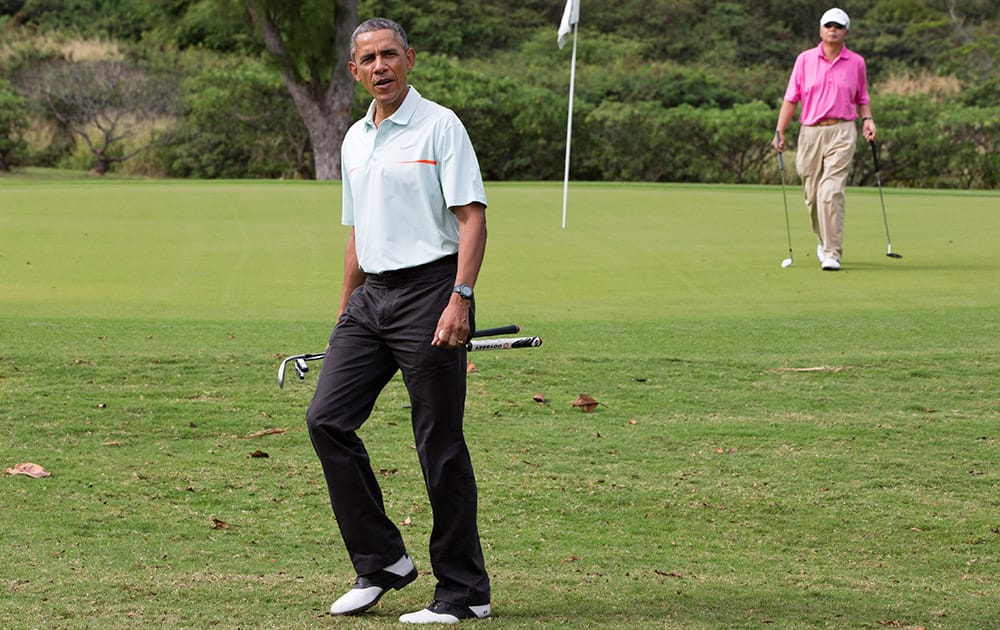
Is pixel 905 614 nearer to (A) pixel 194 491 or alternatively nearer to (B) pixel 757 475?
(B) pixel 757 475

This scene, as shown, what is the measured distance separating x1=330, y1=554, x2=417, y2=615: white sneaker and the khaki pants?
26.7 ft

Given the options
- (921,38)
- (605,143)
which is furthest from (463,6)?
(605,143)

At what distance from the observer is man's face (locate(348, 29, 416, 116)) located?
4125 millimetres

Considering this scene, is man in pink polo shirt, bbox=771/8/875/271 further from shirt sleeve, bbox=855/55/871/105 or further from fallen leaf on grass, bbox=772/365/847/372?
fallen leaf on grass, bbox=772/365/847/372

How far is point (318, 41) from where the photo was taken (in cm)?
2658

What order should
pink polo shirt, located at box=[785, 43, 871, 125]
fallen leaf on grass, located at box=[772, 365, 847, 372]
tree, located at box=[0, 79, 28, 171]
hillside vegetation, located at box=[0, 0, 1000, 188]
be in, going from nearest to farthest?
fallen leaf on grass, located at box=[772, 365, 847, 372], pink polo shirt, located at box=[785, 43, 871, 125], tree, located at box=[0, 79, 28, 171], hillside vegetation, located at box=[0, 0, 1000, 188]

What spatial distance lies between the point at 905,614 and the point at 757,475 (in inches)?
62.5

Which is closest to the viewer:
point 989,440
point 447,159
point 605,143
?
point 447,159

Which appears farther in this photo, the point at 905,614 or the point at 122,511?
the point at 122,511

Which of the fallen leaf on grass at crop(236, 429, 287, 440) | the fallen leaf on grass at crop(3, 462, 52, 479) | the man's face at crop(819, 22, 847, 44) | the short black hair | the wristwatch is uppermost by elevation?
the man's face at crop(819, 22, 847, 44)

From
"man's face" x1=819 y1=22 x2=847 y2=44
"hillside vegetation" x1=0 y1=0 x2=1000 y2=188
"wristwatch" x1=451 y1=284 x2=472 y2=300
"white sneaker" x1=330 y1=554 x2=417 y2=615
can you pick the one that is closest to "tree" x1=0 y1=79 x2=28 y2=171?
"hillside vegetation" x1=0 y1=0 x2=1000 y2=188

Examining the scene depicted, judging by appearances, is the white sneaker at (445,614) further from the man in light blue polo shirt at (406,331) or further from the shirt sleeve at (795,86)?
the shirt sleeve at (795,86)

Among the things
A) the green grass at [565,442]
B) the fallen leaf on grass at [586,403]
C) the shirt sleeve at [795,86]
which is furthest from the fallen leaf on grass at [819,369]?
the shirt sleeve at [795,86]

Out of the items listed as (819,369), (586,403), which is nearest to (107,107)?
(819,369)
